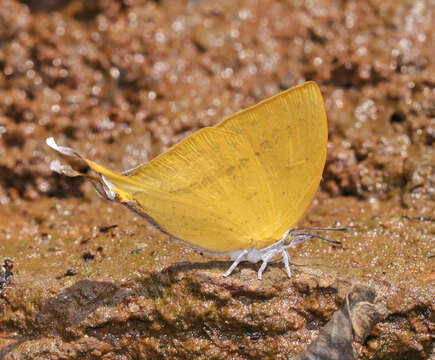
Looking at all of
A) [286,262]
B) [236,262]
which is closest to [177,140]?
[236,262]

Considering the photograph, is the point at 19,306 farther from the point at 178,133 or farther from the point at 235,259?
the point at 178,133

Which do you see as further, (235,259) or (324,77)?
(324,77)

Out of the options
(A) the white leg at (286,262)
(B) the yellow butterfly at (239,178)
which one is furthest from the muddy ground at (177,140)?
(B) the yellow butterfly at (239,178)

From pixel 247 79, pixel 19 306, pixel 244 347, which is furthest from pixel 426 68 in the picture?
pixel 19 306

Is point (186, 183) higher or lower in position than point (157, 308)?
higher

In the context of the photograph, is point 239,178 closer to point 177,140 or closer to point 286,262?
point 286,262

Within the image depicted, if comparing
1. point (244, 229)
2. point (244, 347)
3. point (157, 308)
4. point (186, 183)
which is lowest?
point (244, 347)

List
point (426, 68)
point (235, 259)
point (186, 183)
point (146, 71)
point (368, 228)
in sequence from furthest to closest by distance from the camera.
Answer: point (146, 71) < point (426, 68) < point (368, 228) < point (235, 259) < point (186, 183)
